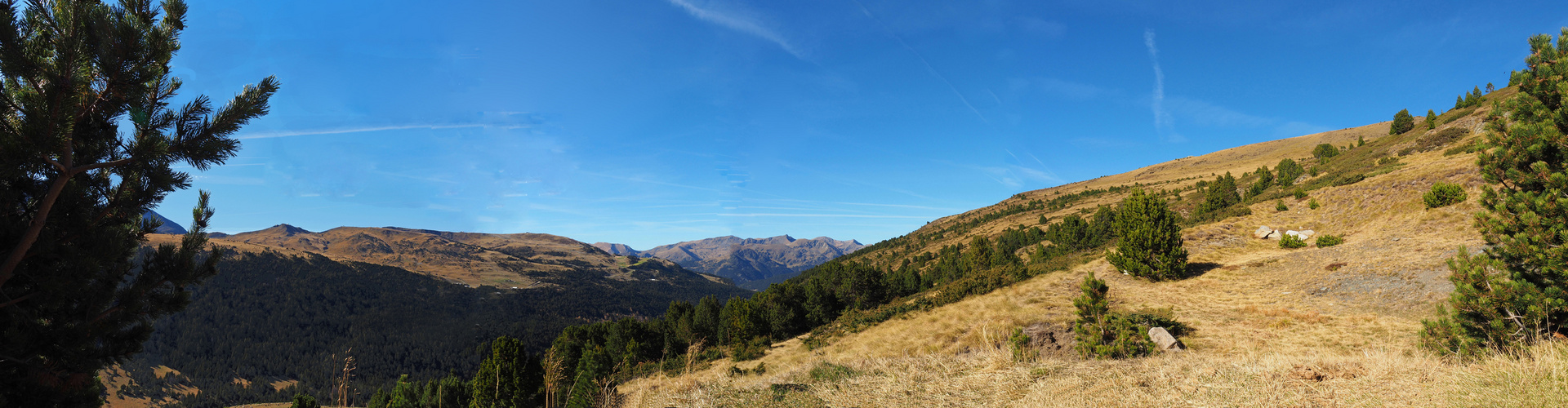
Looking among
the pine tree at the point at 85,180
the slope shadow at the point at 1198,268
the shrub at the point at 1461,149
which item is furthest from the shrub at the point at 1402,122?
the pine tree at the point at 85,180

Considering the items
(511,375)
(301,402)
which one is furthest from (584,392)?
(301,402)

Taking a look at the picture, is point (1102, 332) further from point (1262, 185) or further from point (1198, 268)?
point (1262, 185)

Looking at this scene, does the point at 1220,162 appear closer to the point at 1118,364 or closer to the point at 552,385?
the point at 1118,364

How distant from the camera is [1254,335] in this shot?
556 inches

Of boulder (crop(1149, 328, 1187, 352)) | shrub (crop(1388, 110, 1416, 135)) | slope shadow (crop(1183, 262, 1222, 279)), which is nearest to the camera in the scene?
boulder (crop(1149, 328, 1187, 352))

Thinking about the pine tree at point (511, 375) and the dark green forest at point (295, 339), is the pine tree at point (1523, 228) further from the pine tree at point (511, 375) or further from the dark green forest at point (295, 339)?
the dark green forest at point (295, 339)

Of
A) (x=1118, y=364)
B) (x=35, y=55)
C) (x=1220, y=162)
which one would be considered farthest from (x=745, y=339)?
(x=1220, y=162)

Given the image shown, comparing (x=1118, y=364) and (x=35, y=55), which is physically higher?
(x=35, y=55)

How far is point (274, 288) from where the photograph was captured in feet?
642

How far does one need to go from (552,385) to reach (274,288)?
10955 inches

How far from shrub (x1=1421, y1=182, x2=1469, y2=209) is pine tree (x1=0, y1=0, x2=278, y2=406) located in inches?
1586

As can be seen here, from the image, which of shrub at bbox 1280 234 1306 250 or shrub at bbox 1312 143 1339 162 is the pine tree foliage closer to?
shrub at bbox 1280 234 1306 250

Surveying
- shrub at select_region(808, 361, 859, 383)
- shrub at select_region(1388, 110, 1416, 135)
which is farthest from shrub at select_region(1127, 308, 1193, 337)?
shrub at select_region(1388, 110, 1416, 135)

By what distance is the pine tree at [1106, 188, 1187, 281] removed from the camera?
24.3 metres
